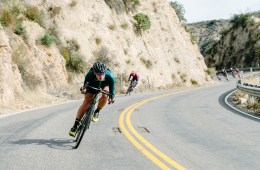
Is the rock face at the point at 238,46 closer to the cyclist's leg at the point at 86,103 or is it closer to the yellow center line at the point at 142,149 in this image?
the yellow center line at the point at 142,149

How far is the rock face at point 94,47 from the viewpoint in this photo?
74.1ft

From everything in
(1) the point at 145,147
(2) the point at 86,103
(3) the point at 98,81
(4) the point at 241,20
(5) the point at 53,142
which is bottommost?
(1) the point at 145,147

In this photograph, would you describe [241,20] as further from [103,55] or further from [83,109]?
[83,109]

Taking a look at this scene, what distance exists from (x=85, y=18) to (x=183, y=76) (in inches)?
536

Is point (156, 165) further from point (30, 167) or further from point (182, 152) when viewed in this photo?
point (30, 167)

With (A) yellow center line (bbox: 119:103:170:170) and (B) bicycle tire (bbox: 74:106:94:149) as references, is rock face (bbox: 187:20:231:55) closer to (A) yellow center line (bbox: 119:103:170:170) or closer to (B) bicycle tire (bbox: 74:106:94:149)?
(A) yellow center line (bbox: 119:103:170:170)

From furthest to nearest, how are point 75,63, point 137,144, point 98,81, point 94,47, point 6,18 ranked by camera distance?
point 94,47 → point 75,63 → point 6,18 → point 98,81 → point 137,144

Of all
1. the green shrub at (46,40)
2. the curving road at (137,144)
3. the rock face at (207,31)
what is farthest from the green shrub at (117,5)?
the rock face at (207,31)

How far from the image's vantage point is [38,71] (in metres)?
23.8

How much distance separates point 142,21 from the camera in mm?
41812

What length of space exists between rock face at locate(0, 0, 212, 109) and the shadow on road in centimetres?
1044

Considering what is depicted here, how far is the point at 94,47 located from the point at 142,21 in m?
10.7

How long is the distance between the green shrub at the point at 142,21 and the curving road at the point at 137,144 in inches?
1182

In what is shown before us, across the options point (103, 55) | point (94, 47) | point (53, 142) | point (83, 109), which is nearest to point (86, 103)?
point (83, 109)
